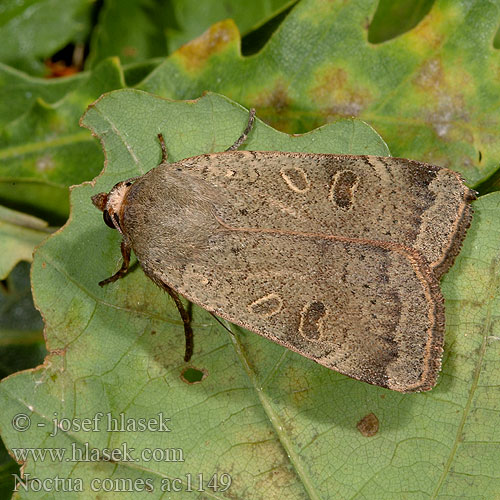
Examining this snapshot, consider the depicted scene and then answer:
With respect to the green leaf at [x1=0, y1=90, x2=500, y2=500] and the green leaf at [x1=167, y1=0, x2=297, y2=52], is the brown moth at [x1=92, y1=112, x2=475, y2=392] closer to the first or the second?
the green leaf at [x1=0, y1=90, x2=500, y2=500]

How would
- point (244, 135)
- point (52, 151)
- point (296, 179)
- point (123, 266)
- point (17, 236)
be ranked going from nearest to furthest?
point (296, 179) → point (123, 266) → point (244, 135) → point (17, 236) → point (52, 151)

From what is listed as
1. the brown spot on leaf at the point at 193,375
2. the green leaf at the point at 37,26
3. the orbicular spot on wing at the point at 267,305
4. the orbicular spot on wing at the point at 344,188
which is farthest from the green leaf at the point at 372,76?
the brown spot on leaf at the point at 193,375

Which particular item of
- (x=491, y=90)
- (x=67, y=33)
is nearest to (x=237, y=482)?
(x=491, y=90)

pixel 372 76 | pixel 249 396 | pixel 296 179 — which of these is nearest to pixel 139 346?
pixel 249 396

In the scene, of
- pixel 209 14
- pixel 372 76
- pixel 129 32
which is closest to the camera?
pixel 372 76

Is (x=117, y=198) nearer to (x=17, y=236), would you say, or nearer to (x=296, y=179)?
(x=296, y=179)

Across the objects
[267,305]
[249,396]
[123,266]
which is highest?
[123,266]

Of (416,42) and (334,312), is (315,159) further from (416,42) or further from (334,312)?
(416,42)
